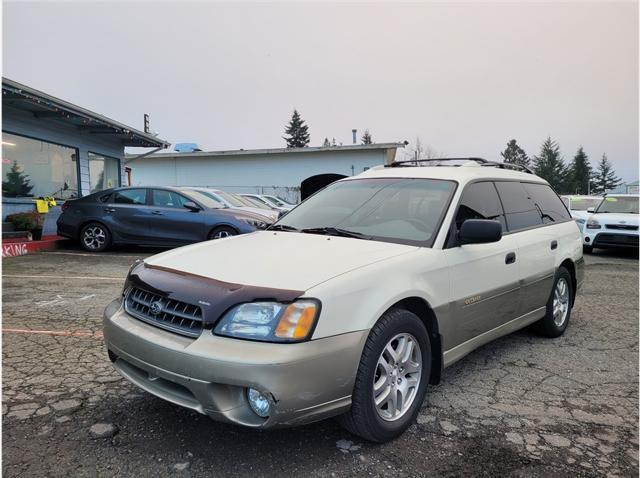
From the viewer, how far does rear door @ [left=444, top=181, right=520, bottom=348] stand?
3053 millimetres

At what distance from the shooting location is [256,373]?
204cm

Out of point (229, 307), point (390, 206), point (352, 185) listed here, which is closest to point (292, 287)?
point (229, 307)

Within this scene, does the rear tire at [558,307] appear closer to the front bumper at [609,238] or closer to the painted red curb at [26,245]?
the front bumper at [609,238]

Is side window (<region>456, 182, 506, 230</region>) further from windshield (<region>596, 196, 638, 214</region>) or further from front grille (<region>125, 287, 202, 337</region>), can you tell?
windshield (<region>596, 196, 638, 214</region>)

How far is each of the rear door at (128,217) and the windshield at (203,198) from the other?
890 mm

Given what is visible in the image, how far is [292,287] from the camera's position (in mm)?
2227

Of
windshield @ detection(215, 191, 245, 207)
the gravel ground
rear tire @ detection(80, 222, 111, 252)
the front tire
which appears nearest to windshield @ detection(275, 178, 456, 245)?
the front tire

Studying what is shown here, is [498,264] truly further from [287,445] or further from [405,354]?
[287,445]

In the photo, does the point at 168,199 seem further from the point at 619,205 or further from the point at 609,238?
the point at 619,205

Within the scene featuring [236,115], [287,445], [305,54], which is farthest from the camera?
[236,115]

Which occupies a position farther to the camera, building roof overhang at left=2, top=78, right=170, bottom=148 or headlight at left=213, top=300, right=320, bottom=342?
building roof overhang at left=2, top=78, right=170, bottom=148

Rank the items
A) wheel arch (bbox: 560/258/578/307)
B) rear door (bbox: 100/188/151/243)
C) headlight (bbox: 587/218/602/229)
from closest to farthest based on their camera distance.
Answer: wheel arch (bbox: 560/258/578/307)
rear door (bbox: 100/188/151/243)
headlight (bbox: 587/218/602/229)

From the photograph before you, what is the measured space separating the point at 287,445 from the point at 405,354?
0.83 metres

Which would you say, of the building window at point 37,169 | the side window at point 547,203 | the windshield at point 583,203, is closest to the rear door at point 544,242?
the side window at point 547,203
